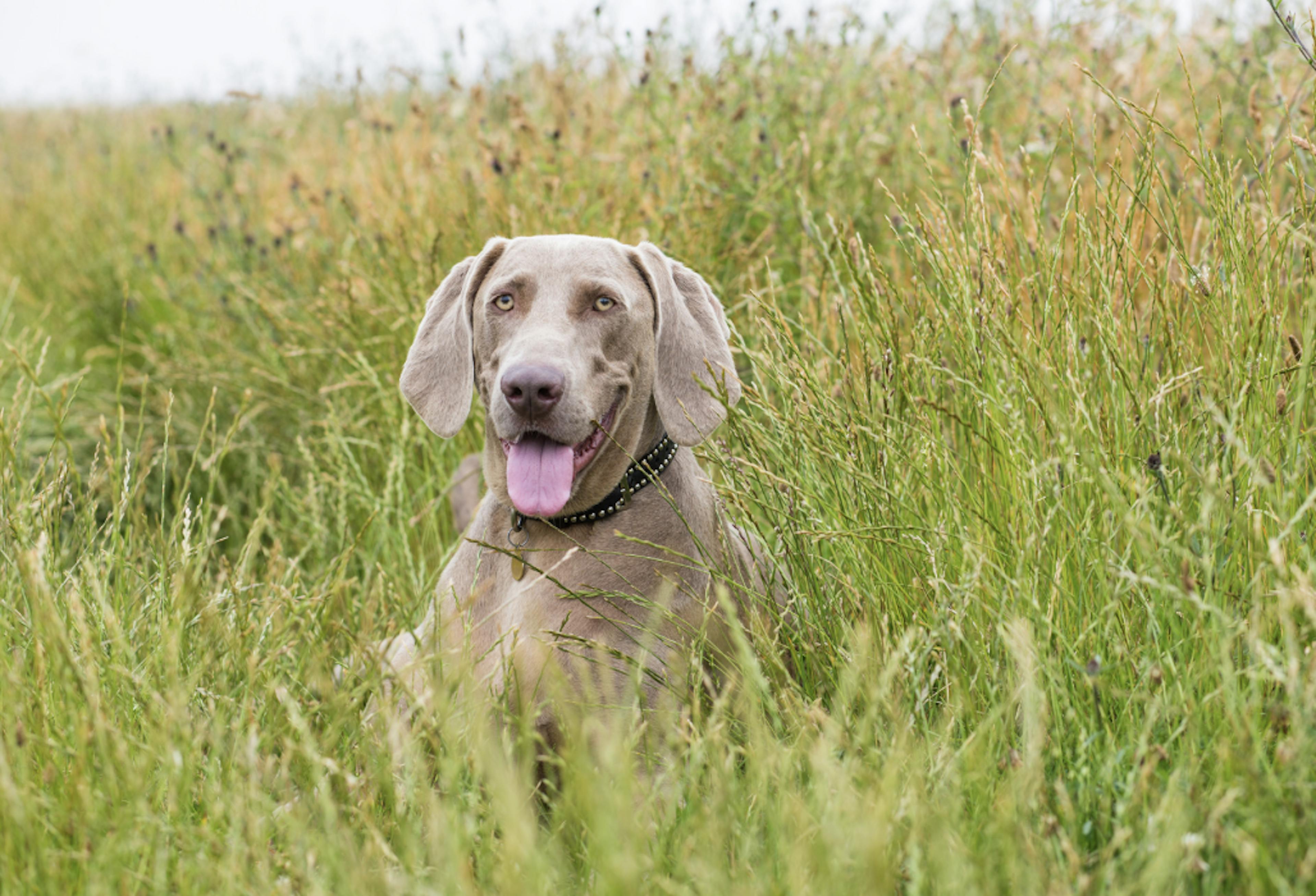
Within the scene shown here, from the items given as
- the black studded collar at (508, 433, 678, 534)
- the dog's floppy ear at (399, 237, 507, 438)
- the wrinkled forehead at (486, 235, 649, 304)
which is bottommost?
the black studded collar at (508, 433, 678, 534)

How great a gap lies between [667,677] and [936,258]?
3.65ft

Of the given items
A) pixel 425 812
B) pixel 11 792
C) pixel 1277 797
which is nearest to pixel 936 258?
pixel 1277 797

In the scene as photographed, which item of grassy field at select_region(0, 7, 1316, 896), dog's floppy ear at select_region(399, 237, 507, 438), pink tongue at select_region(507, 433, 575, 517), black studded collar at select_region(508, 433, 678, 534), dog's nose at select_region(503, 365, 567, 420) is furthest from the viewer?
dog's floppy ear at select_region(399, 237, 507, 438)

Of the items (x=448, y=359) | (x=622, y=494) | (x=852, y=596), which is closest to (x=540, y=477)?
(x=622, y=494)

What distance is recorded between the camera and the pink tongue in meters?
2.50

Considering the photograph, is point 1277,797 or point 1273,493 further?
point 1273,493

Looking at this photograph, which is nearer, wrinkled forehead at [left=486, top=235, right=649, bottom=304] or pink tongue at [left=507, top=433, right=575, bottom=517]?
pink tongue at [left=507, top=433, right=575, bottom=517]

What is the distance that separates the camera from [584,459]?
8.44 feet

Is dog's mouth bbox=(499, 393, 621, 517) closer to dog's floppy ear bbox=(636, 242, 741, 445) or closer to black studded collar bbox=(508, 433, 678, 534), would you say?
black studded collar bbox=(508, 433, 678, 534)

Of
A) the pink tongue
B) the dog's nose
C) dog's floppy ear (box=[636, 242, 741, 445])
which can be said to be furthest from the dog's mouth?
dog's floppy ear (box=[636, 242, 741, 445])

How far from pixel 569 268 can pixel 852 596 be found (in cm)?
107

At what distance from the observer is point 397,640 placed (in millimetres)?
3021

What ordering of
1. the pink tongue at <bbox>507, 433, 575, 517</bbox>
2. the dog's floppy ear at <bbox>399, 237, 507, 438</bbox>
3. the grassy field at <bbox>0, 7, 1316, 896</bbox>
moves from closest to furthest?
the grassy field at <bbox>0, 7, 1316, 896</bbox>, the pink tongue at <bbox>507, 433, 575, 517</bbox>, the dog's floppy ear at <bbox>399, 237, 507, 438</bbox>

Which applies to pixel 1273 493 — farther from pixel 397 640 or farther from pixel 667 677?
pixel 397 640
